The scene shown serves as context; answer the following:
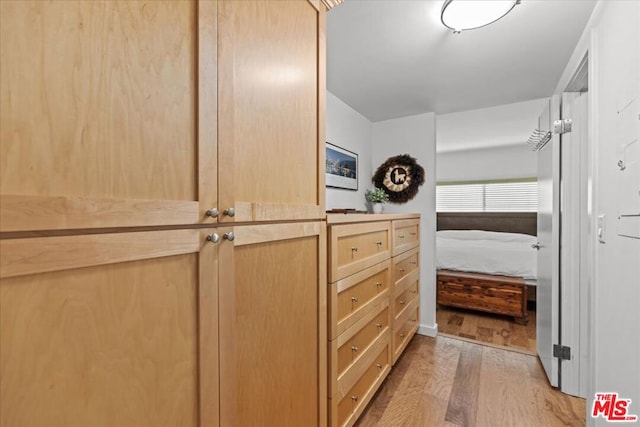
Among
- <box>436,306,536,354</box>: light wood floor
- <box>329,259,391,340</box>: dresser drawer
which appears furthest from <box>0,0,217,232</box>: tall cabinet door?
<box>436,306,536,354</box>: light wood floor

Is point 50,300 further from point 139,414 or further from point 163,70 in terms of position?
point 163,70

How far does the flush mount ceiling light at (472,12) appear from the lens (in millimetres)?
1373

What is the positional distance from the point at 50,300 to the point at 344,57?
6.60 ft

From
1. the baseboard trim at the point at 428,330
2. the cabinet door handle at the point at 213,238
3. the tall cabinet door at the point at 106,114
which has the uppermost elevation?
the tall cabinet door at the point at 106,114

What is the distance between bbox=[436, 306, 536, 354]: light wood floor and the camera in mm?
2832

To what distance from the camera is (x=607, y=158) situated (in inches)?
50.7

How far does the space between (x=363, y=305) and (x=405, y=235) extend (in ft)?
3.22

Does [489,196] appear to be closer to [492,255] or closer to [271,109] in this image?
[492,255]

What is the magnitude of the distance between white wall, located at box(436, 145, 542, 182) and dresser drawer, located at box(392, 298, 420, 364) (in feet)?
13.0

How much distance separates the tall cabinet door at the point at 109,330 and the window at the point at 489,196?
236 inches

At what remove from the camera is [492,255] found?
3.78 metres

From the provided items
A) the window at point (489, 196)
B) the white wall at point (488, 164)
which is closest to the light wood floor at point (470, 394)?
the window at point (489, 196)

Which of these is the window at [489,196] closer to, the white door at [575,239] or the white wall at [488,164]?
the white wall at [488,164]

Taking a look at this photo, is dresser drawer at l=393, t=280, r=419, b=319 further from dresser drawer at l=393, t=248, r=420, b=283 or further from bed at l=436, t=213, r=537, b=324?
bed at l=436, t=213, r=537, b=324
